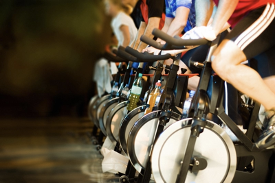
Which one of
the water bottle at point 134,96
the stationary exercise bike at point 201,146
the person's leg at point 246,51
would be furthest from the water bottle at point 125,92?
the person's leg at point 246,51

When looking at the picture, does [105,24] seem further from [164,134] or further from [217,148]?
[217,148]

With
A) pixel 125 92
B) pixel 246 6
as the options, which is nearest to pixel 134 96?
pixel 125 92

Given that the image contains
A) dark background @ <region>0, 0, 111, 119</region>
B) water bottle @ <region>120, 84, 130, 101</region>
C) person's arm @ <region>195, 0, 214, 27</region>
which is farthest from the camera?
water bottle @ <region>120, 84, 130, 101</region>

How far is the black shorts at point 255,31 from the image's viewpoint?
48.4 inches

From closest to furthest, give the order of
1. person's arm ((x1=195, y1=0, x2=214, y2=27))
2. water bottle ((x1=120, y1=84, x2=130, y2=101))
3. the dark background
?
the dark background → person's arm ((x1=195, y1=0, x2=214, y2=27)) → water bottle ((x1=120, y1=84, x2=130, y2=101))

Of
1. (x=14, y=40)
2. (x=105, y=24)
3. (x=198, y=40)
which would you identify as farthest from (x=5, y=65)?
(x=198, y=40)

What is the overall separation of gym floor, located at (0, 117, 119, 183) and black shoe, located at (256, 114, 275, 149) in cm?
106

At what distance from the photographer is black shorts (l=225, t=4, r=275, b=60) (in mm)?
1229

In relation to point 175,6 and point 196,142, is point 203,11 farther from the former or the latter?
point 196,142

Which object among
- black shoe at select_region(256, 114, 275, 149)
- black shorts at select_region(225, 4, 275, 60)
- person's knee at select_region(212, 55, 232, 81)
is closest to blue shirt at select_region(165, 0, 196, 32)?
black shorts at select_region(225, 4, 275, 60)

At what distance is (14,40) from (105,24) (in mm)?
162

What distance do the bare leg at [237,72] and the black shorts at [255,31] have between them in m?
0.04

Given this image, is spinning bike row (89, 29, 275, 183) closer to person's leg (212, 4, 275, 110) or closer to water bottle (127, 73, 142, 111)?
person's leg (212, 4, 275, 110)

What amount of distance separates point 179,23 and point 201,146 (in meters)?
0.86
